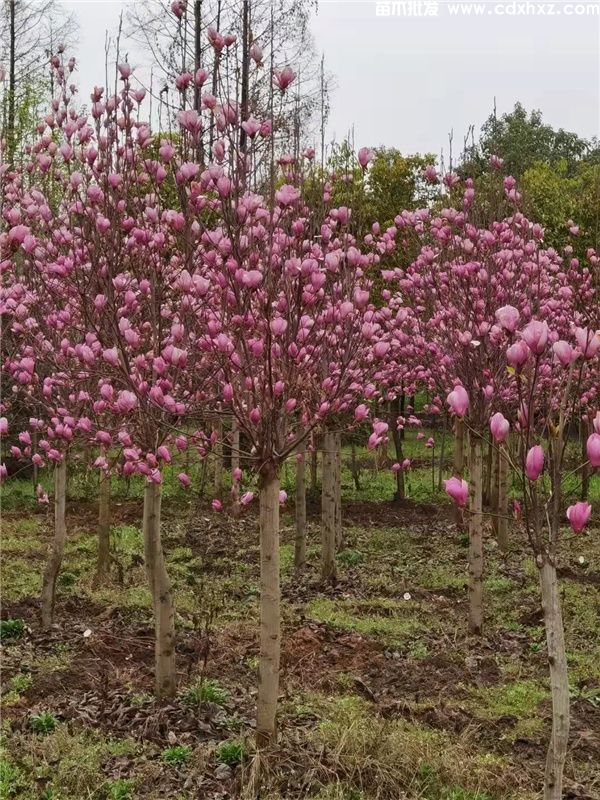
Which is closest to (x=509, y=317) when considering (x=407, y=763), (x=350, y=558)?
(x=407, y=763)

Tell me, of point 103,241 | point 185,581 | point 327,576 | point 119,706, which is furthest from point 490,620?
point 103,241

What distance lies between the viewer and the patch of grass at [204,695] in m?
5.94

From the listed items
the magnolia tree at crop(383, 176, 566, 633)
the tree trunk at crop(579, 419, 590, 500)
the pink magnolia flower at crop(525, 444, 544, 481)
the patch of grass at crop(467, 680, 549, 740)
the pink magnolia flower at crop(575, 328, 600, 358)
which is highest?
the magnolia tree at crop(383, 176, 566, 633)

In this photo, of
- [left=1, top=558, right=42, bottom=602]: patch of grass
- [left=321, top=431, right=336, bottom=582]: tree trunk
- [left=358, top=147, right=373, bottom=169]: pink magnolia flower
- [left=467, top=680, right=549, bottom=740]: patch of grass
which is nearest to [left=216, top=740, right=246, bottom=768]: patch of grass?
[left=467, top=680, right=549, bottom=740]: patch of grass

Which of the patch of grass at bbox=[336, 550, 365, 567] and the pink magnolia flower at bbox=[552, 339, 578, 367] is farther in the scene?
the patch of grass at bbox=[336, 550, 365, 567]

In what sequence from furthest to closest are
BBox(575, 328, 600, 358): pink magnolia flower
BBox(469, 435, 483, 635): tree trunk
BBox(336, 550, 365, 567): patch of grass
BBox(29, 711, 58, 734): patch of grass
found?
BBox(336, 550, 365, 567): patch of grass, BBox(469, 435, 483, 635): tree trunk, BBox(29, 711, 58, 734): patch of grass, BBox(575, 328, 600, 358): pink magnolia flower

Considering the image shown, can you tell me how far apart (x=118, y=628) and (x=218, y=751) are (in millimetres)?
3461

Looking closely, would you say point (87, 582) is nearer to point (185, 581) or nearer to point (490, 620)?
point (185, 581)

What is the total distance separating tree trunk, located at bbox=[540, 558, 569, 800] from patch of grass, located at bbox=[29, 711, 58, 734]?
3463 mm

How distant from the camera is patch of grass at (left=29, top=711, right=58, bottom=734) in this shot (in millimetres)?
5402

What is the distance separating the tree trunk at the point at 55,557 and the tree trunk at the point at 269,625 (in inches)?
145

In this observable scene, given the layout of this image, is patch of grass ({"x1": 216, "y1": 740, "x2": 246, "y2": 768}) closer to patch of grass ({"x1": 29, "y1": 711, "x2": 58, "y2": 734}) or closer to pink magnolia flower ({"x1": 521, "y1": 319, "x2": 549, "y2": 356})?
patch of grass ({"x1": 29, "y1": 711, "x2": 58, "y2": 734})

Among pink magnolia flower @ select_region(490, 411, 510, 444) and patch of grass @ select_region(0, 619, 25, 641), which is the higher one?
pink magnolia flower @ select_region(490, 411, 510, 444)

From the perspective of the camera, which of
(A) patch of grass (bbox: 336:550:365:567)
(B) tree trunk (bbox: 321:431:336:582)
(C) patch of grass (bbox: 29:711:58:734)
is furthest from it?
(A) patch of grass (bbox: 336:550:365:567)
